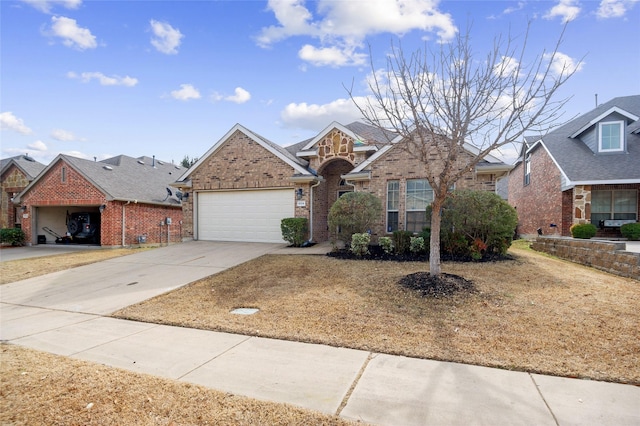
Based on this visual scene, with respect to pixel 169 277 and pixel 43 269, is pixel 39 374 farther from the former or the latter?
pixel 43 269

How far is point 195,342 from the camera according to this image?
4438mm

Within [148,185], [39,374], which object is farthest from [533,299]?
[148,185]

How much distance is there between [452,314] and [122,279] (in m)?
8.13

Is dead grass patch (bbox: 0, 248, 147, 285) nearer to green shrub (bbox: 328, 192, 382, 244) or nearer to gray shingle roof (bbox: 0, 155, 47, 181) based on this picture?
green shrub (bbox: 328, 192, 382, 244)

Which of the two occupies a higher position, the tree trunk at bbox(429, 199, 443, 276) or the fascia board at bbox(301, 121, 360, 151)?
the fascia board at bbox(301, 121, 360, 151)

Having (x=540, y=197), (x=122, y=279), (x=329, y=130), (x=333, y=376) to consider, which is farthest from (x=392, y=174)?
(x=540, y=197)

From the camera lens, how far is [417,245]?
9797 millimetres

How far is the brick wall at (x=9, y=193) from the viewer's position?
68.8 ft

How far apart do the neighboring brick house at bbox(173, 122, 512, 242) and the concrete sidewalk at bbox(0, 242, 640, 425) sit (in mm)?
8439

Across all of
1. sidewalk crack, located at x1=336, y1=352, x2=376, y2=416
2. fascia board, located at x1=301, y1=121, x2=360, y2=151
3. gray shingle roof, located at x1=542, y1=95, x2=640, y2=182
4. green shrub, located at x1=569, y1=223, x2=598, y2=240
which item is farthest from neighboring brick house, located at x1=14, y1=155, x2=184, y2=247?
gray shingle roof, located at x1=542, y1=95, x2=640, y2=182

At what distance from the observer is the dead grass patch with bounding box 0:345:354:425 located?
2.65 meters

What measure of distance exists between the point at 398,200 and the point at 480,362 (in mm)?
8593

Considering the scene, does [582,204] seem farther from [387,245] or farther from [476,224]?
[387,245]

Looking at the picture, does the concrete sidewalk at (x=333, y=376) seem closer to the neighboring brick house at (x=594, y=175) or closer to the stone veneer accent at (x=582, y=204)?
the stone veneer accent at (x=582, y=204)
